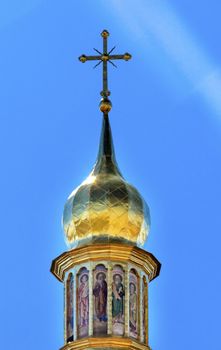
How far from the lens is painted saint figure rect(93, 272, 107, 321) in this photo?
34.5m

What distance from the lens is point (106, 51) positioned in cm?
3781

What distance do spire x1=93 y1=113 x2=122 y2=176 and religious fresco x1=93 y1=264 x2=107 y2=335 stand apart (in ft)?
8.32

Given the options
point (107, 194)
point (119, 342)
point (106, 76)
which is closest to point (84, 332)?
point (119, 342)

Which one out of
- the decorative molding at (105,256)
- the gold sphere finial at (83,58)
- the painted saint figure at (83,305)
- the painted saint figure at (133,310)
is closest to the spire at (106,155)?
the gold sphere finial at (83,58)

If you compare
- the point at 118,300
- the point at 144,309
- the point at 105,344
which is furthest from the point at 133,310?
the point at 105,344

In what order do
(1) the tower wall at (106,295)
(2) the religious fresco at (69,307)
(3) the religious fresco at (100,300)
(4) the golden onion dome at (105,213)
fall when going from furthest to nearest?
(4) the golden onion dome at (105,213) < (2) the religious fresco at (69,307) < (3) the religious fresco at (100,300) < (1) the tower wall at (106,295)

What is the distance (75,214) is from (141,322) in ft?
9.00

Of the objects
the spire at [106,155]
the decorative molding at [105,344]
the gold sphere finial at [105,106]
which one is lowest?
the decorative molding at [105,344]

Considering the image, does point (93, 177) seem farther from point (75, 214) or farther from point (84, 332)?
point (84, 332)

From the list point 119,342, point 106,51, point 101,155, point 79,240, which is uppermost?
point 106,51

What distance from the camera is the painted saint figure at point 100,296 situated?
113ft

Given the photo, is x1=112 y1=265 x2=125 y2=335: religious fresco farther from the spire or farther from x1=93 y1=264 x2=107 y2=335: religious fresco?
the spire

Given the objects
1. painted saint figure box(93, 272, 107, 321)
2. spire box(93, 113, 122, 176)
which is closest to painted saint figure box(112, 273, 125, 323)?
painted saint figure box(93, 272, 107, 321)

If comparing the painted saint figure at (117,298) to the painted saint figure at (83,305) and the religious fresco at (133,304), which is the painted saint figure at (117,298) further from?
the painted saint figure at (83,305)
